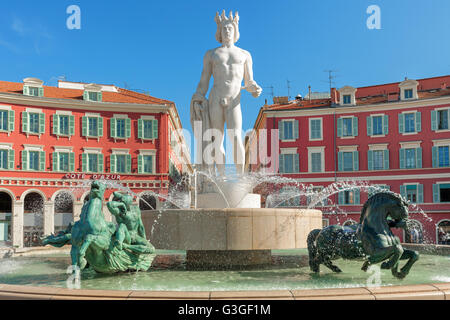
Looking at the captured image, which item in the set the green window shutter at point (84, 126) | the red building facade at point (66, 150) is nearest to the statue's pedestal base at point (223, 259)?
the red building facade at point (66, 150)

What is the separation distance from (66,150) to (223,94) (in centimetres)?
2697

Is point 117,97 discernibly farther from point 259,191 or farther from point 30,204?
point 259,191

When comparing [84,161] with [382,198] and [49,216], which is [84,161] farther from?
[382,198]

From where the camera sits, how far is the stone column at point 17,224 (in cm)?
3190

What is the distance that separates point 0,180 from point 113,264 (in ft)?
95.7

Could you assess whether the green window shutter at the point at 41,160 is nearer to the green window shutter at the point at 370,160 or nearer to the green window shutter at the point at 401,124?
the green window shutter at the point at 370,160

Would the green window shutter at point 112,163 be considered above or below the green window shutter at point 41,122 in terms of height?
below

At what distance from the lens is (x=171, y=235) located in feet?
26.6

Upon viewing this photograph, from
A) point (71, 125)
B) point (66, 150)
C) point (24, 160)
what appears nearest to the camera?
point (24, 160)

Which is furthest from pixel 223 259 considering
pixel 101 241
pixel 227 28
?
pixel 227 28

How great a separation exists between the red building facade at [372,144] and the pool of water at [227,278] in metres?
26.4

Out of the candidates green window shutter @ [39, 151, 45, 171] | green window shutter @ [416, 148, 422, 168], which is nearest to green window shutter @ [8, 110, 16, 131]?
green window shutter @ [39, 151, 45, 171]

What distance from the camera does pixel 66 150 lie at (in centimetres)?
3475
